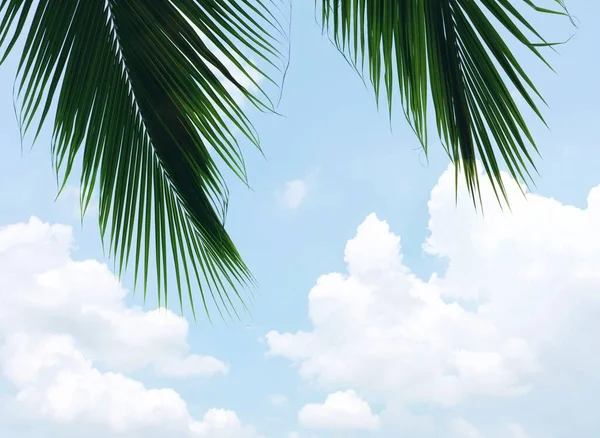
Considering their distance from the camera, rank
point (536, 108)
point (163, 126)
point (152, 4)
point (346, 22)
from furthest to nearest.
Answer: point (163, 126), point (152, 4), point (346, 22), point (536, 108)

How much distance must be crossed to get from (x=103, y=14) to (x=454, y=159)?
0.77 meters

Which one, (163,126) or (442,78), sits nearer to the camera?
(442,78)

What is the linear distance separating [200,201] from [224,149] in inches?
4.9

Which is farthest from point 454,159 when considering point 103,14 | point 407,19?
point 103,14

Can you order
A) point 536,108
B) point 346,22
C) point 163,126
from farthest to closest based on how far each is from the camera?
point 163,126 < point 346,22 < point 536,108

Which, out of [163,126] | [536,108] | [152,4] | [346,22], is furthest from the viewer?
[163,126]

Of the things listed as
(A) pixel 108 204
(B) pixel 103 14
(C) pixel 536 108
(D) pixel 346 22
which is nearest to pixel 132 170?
(A) pixel 108 204

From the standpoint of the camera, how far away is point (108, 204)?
1.51m

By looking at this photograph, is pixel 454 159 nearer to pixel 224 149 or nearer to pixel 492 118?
pixel 492 118

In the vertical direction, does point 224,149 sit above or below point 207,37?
below

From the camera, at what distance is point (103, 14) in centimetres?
138

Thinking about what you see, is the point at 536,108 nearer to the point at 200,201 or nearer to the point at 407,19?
the point at 407,19

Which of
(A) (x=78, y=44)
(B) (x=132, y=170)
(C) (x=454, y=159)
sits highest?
(A) (x=78, y=44)

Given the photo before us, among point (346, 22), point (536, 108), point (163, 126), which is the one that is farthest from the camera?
point (163, 126)
